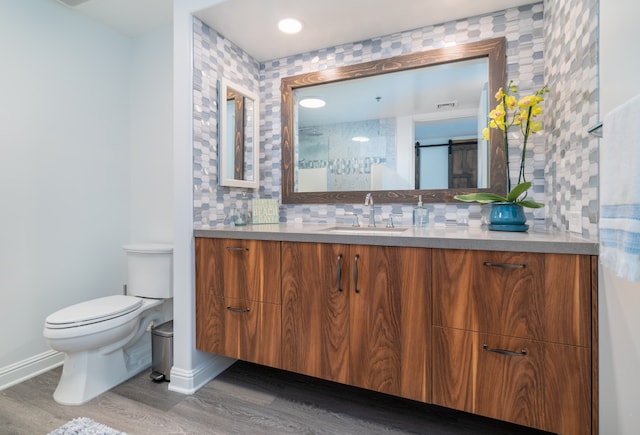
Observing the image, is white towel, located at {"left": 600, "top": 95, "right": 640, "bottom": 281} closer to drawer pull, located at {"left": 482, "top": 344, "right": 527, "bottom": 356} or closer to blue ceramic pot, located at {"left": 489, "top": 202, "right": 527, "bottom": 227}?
drawer pull, located at {"left": 482, "top": 344, "right": 527, "bottom": 356}

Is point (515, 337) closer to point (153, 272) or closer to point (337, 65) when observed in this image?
point (337, 65)

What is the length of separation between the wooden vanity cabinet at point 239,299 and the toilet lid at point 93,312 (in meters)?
0.45

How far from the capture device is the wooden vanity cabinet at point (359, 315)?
4.32 ft

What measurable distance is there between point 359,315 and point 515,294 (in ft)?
2.03

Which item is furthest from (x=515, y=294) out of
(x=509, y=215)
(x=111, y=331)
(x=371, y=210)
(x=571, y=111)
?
(x=111, y=331)

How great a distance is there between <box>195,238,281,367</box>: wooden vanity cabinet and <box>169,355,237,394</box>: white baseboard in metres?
0.15

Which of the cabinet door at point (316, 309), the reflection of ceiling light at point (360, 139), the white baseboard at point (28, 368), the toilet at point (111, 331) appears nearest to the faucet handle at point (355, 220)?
the reflection of ceiling light at point (360, 139)

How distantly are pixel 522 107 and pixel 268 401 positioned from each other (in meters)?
1.98

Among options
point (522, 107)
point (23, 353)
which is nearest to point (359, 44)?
point (522, 107)

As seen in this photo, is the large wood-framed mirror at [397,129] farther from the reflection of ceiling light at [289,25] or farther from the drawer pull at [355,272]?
the drawer pull at [355,272]

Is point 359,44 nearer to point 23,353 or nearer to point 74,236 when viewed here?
point 74,236

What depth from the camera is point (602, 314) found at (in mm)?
1030

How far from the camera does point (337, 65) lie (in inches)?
84.1

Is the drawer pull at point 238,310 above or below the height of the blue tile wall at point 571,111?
below
